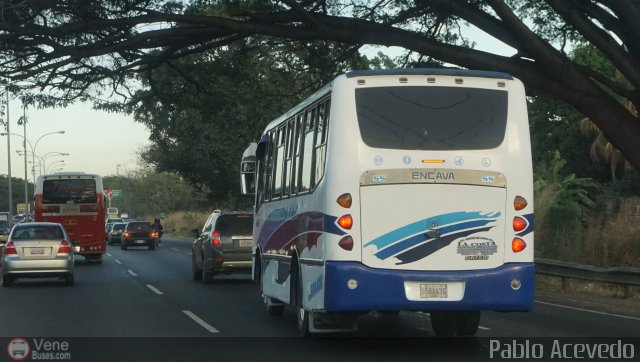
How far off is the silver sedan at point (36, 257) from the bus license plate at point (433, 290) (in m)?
14.8

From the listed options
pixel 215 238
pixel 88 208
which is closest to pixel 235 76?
pixel 215 238

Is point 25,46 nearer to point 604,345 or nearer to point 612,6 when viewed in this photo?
point 612,6

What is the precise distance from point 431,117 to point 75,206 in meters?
28.1

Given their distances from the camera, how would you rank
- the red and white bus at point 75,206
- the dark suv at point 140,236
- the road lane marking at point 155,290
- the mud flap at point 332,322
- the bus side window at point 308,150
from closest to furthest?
the mud flap at point 332,322 < the bus side window at point 308,150 < the road lane marking at point 155,290 < the red and white bus at point 75,206 < the dark suv at point 140,236

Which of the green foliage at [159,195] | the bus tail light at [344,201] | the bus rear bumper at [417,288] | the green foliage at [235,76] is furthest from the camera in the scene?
the green foliage at [159,195]

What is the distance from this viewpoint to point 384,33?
22234 mm

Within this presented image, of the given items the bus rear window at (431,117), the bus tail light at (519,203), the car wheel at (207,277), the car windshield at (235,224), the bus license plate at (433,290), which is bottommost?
the car wheel at (207,277)

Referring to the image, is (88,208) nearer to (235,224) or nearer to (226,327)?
(235,224)

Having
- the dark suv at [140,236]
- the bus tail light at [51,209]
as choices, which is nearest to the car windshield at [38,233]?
the bus tail light at [51,209]

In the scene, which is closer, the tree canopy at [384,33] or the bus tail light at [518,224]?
the bus tail light at [518,224]

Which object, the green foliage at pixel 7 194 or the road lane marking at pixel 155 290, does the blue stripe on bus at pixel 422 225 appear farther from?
the green foliage at pixel 7 194

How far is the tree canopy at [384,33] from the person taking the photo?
68.1 ft

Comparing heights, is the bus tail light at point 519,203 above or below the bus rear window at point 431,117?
below

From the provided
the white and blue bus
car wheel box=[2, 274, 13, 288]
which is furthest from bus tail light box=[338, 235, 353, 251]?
car wheel box=[2, 274, 13, 288]
